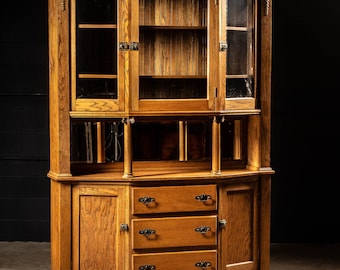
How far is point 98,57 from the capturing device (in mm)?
5270

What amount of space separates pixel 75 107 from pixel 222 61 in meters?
1.12

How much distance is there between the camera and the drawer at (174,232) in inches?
207

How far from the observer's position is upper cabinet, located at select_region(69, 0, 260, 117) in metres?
5.24

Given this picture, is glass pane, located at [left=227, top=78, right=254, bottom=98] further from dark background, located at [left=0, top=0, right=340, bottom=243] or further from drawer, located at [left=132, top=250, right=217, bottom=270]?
dark background, located at [left=0, top=0, right=340, bottom=243]

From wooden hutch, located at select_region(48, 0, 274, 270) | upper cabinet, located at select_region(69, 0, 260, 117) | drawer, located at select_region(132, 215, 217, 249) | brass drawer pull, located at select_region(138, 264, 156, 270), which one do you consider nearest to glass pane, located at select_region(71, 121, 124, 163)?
wooden hutch, located at select_region(48, 0, 274, 270)

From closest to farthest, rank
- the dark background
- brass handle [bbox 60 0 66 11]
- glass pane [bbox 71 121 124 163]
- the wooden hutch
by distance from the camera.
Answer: brass handle [bbox 60 0 66 11]
the wooden hutch
glass pane [bbox 71 121 124 163]
the dark background

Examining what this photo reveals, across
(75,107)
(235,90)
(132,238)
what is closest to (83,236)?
(132,238)

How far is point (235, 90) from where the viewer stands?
547 cm

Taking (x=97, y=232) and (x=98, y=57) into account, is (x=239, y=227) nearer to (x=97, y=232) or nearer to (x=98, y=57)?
(x=97, y=232)
